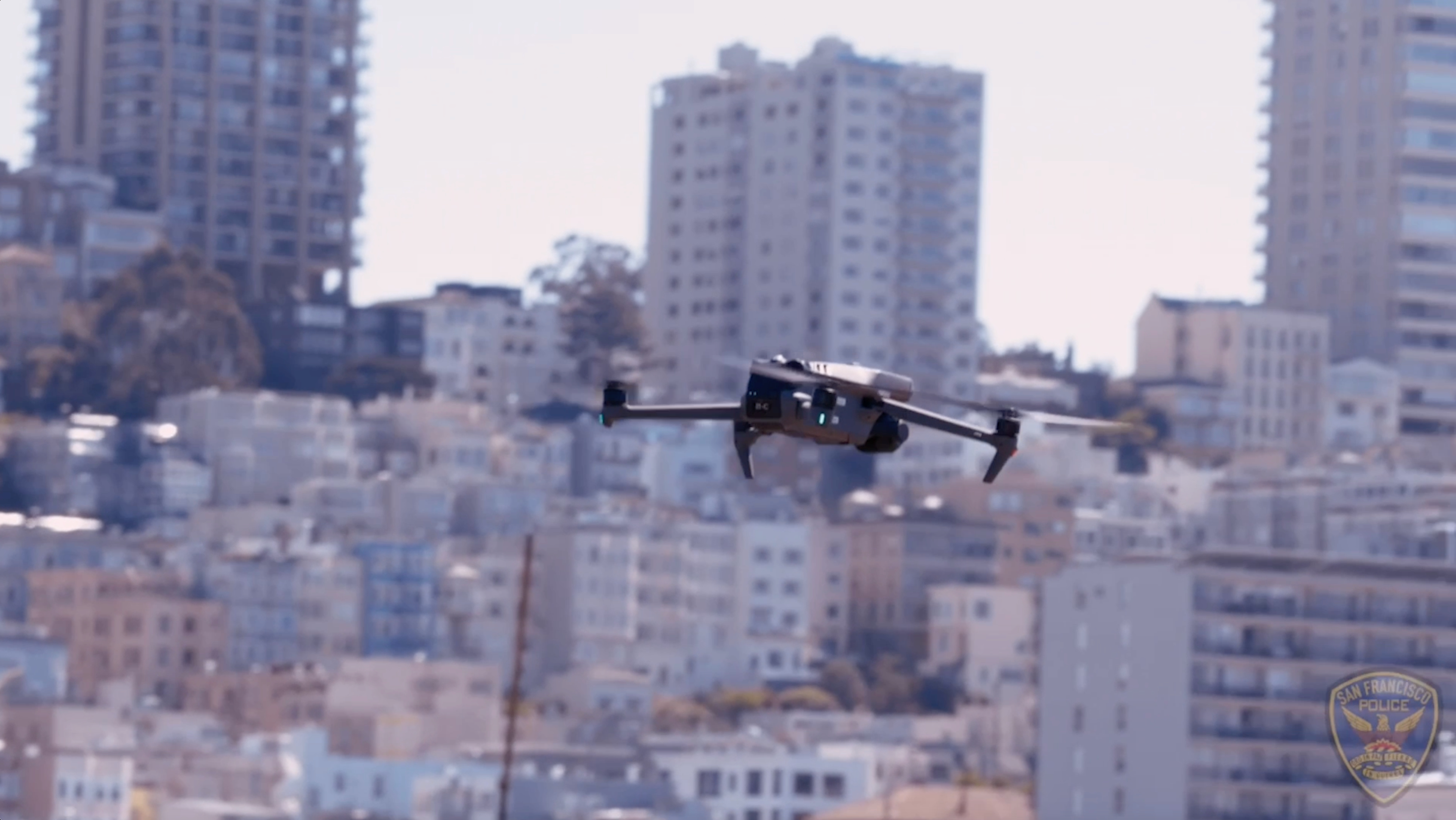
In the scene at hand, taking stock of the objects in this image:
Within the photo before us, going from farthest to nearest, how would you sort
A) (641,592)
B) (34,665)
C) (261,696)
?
(641,592) → (261,696) → (34,665)

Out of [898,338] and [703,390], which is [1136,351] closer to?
[898,338]

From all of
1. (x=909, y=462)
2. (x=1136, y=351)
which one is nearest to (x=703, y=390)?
(x=909, y=462)

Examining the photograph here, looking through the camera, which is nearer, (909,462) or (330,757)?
(330,757)

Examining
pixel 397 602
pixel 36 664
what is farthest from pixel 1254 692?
pixel 397 602

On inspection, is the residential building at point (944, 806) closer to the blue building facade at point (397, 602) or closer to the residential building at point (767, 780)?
the residential building at point (767, 780)

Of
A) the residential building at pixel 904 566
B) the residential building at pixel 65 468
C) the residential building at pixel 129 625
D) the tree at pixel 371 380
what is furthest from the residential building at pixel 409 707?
the tree at pixel 371 380

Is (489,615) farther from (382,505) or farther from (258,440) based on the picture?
(258,440)

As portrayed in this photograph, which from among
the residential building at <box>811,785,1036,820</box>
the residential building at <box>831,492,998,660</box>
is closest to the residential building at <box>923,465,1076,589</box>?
the residential building at <box>831,492,998,660</box>
